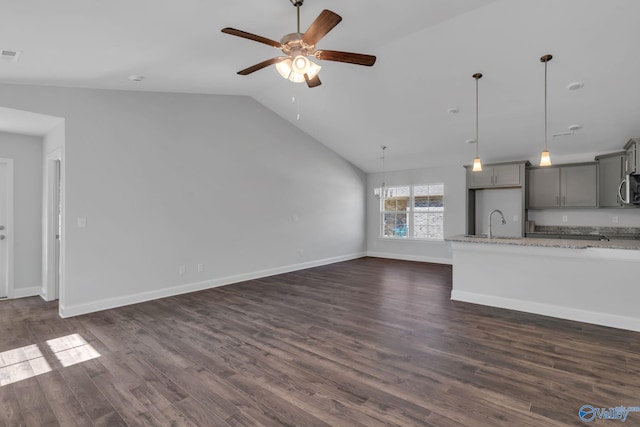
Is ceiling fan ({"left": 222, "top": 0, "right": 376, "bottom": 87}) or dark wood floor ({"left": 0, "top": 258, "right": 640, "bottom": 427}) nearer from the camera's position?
dark wood floor ({"left": 0, "top": 258, "right": 640, "bottom": 427})

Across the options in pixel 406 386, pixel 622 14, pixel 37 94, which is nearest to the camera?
pixel 406 386

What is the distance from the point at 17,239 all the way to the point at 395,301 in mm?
5712

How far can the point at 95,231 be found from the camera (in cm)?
414

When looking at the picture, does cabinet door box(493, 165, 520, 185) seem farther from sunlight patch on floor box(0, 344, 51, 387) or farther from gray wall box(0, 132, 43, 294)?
gray wall box(0, 132, 43, 294)

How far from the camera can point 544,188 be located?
6.46 meters

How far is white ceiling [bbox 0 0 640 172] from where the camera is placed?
2.65 m

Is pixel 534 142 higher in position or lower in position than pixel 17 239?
higher

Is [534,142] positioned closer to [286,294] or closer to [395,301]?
[395,301]

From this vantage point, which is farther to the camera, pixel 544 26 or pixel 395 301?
pixel 395 301

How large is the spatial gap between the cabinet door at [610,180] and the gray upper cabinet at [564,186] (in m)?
0.09

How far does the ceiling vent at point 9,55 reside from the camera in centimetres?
278

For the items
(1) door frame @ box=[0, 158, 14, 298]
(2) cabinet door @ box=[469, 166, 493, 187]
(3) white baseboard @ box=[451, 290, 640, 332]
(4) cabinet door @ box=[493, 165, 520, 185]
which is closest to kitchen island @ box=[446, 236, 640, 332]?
(3) white baseboard @ box=[451, 290, 640, 332]

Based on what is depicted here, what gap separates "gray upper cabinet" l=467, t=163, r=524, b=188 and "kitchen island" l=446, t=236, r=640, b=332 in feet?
8.70

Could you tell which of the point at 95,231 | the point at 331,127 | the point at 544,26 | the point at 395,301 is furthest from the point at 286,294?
the point at 544,26
